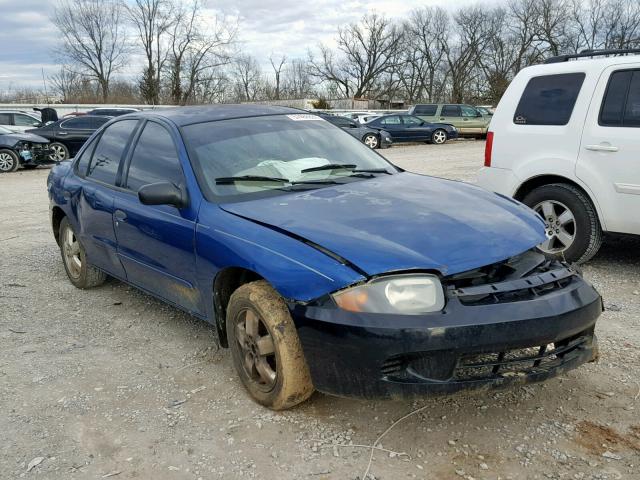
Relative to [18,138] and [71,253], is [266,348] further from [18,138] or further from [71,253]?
[18,138]

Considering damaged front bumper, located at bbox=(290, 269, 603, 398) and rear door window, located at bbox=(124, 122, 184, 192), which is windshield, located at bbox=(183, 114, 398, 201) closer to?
rear door window, located at bbox=(124, 122, 184, 192)

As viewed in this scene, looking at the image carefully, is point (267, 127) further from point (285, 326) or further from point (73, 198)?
point (73, 198)

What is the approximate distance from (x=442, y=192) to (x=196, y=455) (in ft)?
6.56

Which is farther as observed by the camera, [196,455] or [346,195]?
[346,195]

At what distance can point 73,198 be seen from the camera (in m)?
4.82

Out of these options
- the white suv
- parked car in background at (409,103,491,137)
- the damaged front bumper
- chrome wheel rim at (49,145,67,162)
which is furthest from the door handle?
parked car in background at (409,103,491,137)

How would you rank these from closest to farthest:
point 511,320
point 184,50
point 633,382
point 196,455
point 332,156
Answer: point 511,320 → point 196,455 → point 633,382 → point 332,156 → point 184,50

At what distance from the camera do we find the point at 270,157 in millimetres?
3676

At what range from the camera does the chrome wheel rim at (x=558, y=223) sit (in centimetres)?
520

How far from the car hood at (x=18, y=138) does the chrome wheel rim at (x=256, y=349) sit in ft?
49.8

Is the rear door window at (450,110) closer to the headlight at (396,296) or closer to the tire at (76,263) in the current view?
the tire at (76,263)

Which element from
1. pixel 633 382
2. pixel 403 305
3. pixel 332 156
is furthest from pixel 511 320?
pixel 332 156

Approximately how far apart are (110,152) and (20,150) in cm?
1318

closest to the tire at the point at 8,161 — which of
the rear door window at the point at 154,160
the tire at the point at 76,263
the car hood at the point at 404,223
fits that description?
the tire at the point at 76,263
